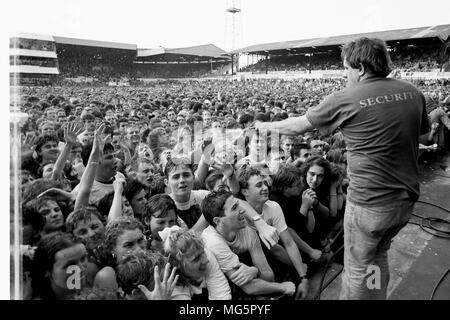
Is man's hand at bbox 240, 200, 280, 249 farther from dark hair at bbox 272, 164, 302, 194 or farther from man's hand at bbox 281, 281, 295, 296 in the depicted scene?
dark hair at bbox 272, 164, 302, 194

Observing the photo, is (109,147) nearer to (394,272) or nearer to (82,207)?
(82,207)

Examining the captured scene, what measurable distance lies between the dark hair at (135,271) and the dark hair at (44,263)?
34 cm

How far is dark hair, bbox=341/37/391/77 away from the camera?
81.2 inches

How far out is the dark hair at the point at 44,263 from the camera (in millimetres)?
1834

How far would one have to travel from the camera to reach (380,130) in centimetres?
200

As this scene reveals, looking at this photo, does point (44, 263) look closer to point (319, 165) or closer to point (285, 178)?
point (285, 178)

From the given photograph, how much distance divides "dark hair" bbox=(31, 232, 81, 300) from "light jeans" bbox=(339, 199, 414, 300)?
A: 172 centimetres

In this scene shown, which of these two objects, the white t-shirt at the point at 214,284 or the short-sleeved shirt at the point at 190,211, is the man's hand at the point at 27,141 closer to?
the short-sleeved shirt at the point at 190,211

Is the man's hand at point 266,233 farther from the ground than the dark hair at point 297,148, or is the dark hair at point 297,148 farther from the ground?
the dark hair at point 297,148

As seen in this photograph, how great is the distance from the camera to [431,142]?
739cm

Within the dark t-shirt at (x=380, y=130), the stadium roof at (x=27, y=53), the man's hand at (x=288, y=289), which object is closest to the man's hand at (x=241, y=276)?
the man's hand at (x=288, y=289)

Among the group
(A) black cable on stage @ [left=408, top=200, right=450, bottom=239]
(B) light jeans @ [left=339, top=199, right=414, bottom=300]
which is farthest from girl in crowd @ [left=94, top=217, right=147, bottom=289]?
(A) black cable on stage @ [left=408, top=200, right=450, bottom=239]
